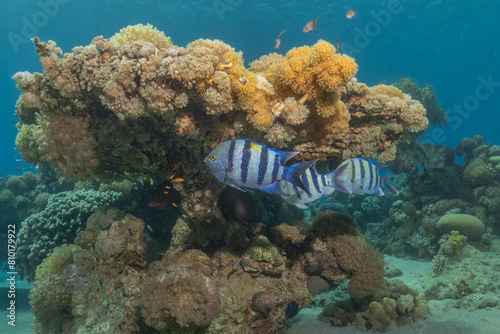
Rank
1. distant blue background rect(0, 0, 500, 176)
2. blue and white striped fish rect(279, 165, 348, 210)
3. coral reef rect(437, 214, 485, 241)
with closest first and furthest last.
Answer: blue and white striped fish rect(279, 165, 348, 210), coral reef rect(437, 214, 485, 241), distant blue background rect(0, 0, 500, 176)

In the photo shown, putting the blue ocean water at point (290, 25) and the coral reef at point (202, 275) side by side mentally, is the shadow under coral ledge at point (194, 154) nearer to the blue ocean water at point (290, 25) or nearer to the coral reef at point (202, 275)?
the coral reef at point (202, 275)

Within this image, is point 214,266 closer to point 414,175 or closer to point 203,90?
point 203,90

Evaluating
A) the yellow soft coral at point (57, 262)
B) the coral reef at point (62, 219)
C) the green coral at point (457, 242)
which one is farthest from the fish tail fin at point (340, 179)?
the coral reef at point (62, 219)

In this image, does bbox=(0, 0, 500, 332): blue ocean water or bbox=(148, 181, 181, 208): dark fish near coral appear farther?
bbox=(0, 0, 500, 332): blue ocean water

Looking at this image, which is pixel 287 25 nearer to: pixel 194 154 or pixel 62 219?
pixel 62 219

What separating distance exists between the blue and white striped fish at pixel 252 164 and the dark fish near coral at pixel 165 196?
3.10m

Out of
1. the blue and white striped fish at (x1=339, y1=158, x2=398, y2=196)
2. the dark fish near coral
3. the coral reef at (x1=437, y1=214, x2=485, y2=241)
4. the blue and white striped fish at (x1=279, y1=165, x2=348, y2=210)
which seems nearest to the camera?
the blue and white striped fish at (x1=279, y1=165, x2=348, y2=210)

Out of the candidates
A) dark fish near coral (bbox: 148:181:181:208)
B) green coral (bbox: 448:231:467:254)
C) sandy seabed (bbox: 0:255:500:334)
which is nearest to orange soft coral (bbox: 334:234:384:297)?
sandy seabed (bbox: 0:255:500:334)

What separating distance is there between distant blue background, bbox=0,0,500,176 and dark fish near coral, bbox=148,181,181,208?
43820 millimetres

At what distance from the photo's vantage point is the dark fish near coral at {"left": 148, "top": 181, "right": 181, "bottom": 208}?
534 centimetres

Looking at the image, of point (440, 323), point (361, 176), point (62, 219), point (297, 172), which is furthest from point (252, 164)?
point (62, 219)

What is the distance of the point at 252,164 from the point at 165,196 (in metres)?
3.63

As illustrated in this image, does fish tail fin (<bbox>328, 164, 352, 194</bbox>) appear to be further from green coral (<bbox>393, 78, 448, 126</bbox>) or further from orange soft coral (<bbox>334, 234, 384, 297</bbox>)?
green coral (<bbox>393, 78, 448, 126</bbox>)

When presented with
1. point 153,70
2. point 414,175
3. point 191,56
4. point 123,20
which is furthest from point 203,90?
point 123,20
